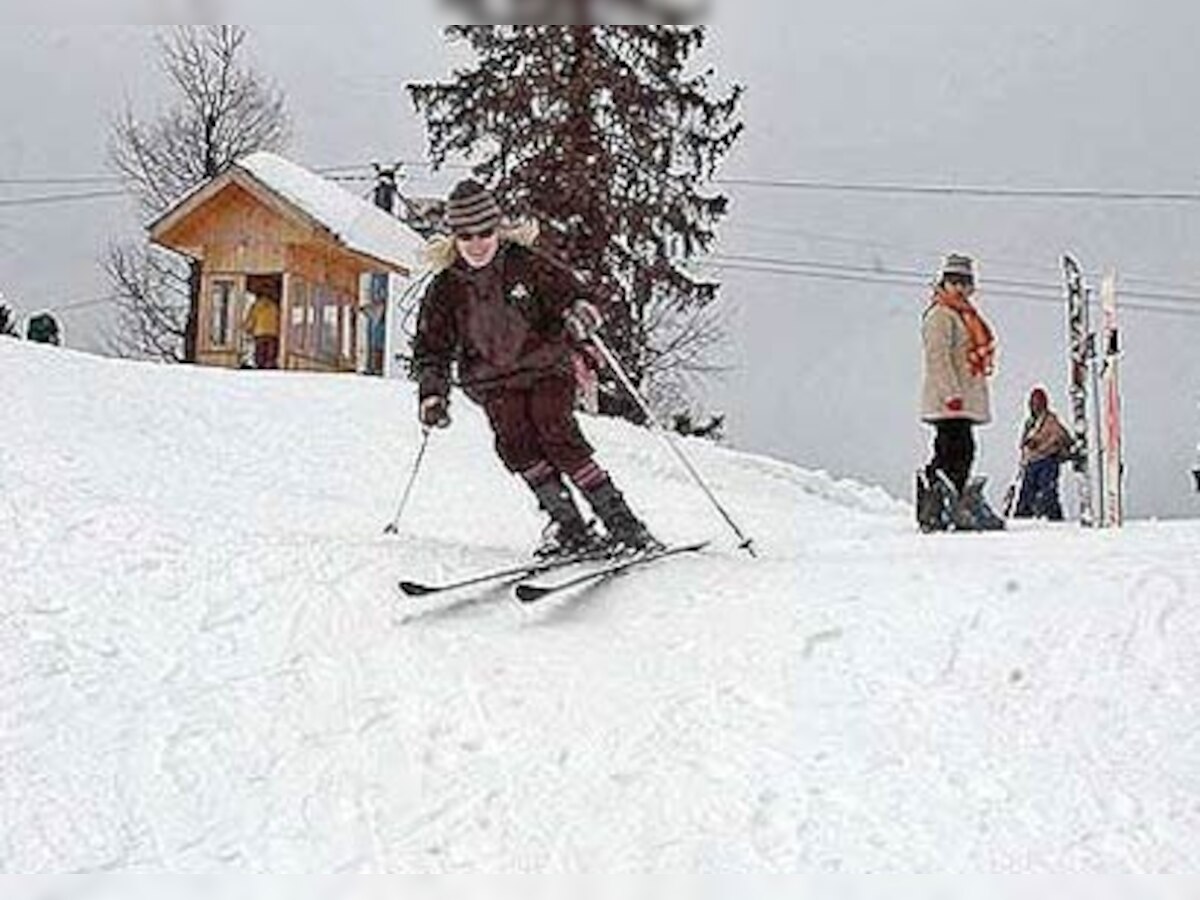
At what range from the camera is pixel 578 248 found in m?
21.6

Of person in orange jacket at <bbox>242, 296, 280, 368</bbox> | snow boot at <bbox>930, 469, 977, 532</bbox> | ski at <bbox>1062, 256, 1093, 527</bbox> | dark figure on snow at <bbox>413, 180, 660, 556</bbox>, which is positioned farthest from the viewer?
person in orange jacket at <bbox>242, 296, 280, 368</bbox>

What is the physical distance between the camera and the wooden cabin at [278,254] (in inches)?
940

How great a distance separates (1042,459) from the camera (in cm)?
1453

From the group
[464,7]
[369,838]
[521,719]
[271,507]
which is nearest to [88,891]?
[369,838]

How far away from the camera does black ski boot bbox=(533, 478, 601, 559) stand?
23.2ft

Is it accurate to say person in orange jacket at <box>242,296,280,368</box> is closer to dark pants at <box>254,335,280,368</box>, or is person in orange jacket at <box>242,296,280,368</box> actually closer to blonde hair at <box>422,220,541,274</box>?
dark pants at <box>254,335,280,368</box>

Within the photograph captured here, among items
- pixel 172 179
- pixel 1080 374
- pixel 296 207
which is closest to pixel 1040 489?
pixel 1080 374

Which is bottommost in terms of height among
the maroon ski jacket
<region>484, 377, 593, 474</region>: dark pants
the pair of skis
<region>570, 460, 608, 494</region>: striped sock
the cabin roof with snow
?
the pair of skis

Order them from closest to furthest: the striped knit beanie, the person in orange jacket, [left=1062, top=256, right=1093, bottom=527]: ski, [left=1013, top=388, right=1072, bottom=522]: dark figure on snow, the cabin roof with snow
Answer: the striped knit beanie < [left=1062, top=256, right=1093, bottom=527]: ski < [left=1013, top=388, right=1072, bottom=522]: dark figure on snow < the cabin roof with snow < the person in orange jacket

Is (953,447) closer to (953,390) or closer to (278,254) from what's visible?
(953,390)

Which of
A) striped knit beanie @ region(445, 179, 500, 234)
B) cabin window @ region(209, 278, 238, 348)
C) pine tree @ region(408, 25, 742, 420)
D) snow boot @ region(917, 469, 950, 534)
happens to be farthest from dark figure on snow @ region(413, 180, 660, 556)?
cabin window @ region(209, 278, 238, 348)

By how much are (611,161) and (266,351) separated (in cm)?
594

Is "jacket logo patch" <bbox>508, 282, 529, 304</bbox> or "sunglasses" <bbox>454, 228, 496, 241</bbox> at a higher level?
"sunglasses" <bbox>454, 228, 496, 241</bbox>

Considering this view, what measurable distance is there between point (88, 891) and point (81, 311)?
70.1 feet
